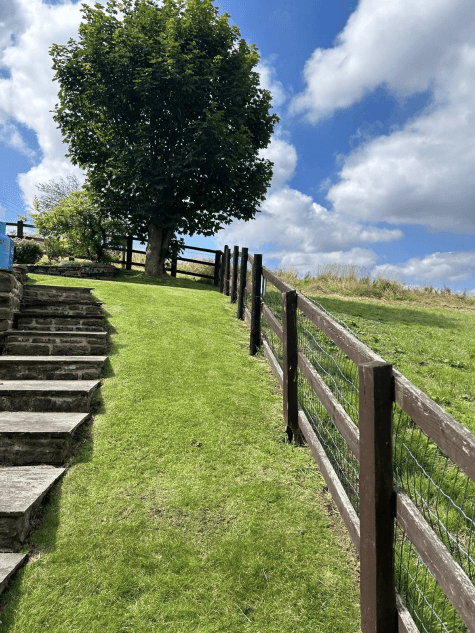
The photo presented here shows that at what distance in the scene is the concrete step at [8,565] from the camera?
2.65 m

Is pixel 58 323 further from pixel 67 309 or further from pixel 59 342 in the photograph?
pixel 59 342

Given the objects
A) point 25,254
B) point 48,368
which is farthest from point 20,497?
point 25,254

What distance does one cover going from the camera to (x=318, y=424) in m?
4.31

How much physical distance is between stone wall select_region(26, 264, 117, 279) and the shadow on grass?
9.18m

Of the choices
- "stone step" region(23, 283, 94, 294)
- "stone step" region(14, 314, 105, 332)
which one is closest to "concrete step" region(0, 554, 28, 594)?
"stone step" region(14, 314, 105, 332)

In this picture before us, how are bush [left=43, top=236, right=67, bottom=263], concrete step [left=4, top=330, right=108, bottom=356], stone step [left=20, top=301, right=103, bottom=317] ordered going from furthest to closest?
bush [left=43, top=236, right=67, bottom=263] → stone step [left=20, top=301, right=103, bottom=317] → concrete step [left=4, top=330, right=108, bottom=356]

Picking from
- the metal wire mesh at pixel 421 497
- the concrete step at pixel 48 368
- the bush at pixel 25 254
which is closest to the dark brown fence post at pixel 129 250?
the bush at pixel 25 254

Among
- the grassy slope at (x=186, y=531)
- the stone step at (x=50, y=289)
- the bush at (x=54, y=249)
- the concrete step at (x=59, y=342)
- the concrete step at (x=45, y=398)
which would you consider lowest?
the grassy slope at (x=186, y=531)

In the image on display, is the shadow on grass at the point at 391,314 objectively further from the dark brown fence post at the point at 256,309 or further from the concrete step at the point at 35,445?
the concrete step at the point at 35,445

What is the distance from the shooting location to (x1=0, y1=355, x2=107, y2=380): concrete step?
213 inches

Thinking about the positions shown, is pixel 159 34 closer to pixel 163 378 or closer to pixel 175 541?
pixel 163 378

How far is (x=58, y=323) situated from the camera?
22.6 feet

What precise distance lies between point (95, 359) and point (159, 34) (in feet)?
53.6

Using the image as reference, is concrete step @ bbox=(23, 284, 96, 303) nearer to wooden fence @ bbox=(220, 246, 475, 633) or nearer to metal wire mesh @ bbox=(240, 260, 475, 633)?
metal wire mesh @ bbox=(240, 260, 475, 633)
